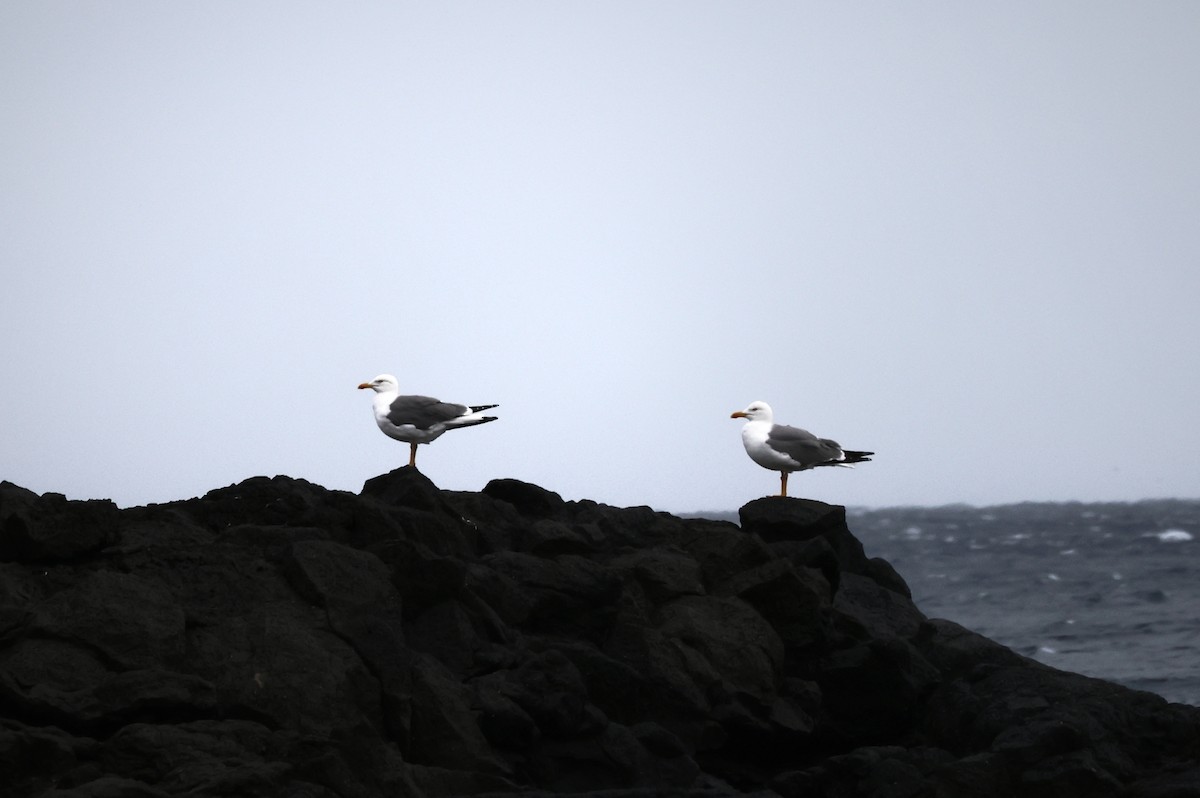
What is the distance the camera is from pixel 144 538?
36.6ft

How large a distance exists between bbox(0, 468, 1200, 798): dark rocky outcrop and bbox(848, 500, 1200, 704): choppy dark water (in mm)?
16180

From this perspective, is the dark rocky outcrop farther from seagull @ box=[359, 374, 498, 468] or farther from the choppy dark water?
the choppy dark water

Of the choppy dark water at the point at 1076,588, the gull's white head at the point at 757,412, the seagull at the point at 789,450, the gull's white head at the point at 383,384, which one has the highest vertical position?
the gull's white head at the point at 383,384

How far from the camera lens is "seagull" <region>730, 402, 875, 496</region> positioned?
727 inches

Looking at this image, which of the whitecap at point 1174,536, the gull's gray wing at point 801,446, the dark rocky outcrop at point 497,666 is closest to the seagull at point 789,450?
the gull's gray wing at point 801,446

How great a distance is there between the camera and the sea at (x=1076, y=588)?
33094 mm

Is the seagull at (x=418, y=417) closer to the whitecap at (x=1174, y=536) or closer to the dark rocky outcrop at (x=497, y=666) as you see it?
the dark rocky outcrop at (x=497, y=666)

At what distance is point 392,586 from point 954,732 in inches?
223

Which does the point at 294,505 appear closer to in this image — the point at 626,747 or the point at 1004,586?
the point at 626,747

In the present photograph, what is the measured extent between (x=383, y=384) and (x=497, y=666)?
30.4ft

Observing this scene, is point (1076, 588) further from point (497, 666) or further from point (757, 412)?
point (497, 666)

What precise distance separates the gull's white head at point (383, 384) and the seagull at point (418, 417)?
1.82ft

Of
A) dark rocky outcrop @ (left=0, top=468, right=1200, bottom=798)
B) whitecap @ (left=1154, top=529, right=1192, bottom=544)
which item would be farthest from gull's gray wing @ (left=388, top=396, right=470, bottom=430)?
whitecap @ (left=1154, top=529, right=1192, bottom=544)

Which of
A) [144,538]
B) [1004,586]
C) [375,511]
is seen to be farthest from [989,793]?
[1004,586]
